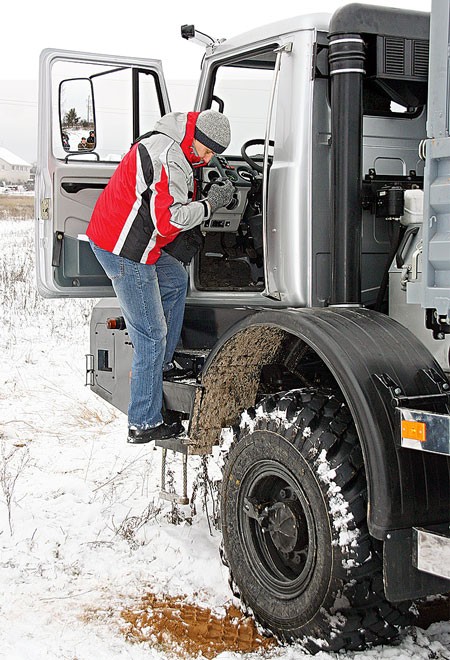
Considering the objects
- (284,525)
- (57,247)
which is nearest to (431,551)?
(284,525)

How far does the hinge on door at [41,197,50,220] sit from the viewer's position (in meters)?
4.86

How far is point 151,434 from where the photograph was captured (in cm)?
434

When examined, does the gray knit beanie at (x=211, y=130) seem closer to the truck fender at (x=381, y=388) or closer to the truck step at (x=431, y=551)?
the truck fender at (x=381, y=388)

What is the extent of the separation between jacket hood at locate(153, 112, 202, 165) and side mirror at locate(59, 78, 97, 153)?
70cm

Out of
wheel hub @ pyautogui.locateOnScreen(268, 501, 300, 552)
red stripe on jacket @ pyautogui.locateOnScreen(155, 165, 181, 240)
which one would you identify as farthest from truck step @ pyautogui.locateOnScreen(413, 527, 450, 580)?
red stripe on jacket @ pyautogui.locateOnScreen(155, 165, 181, 240)

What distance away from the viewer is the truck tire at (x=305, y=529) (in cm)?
313

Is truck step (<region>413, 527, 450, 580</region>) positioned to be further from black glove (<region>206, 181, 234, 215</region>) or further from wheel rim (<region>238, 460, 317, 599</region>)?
black glove (<region>206, 181, 234, 215</region>)

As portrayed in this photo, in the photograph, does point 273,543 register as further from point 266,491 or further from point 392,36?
point 392,36

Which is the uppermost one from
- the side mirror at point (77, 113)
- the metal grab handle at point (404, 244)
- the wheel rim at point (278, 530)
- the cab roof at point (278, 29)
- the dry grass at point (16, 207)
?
the dry grass at point (16, 207)

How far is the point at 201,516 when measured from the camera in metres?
5.09

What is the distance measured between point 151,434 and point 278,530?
111 cm

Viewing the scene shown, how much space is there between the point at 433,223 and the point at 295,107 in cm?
123

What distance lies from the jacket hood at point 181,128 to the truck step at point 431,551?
7.19 ft

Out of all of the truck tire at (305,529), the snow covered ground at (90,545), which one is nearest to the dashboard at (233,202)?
the truck tire at (305,529)
